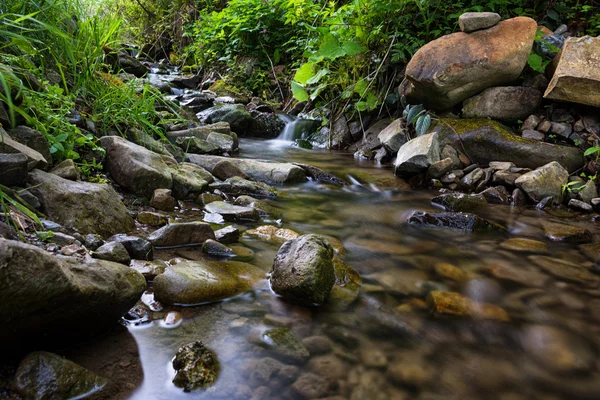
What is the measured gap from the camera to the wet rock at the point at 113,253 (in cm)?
208

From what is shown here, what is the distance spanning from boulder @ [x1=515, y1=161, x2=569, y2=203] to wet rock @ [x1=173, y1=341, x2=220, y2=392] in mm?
3773

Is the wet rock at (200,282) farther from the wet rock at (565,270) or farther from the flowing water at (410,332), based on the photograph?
the wet rock at (565,270)

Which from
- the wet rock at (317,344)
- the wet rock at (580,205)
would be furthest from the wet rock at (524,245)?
the wet rock at (317,344)

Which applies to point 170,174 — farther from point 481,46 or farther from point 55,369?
point 481,46

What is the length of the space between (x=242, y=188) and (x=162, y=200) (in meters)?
0.96

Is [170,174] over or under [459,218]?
over

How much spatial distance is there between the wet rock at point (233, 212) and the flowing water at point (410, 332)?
0.21 m

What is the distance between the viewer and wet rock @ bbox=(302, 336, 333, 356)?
1.82 m

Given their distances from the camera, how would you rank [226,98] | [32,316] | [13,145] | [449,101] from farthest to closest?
[226,98] < [449,101] < [13,145] < [32,316]

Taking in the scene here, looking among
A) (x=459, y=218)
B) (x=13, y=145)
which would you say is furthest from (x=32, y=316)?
(x=459, y=218)

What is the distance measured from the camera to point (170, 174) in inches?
141

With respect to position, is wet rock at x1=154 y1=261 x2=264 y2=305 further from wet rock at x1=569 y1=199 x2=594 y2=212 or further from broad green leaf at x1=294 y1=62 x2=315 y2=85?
broad green leaf at x1=294 y1=62 x2=315 y2=85

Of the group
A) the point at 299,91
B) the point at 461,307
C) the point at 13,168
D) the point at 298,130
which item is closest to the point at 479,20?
the point at 299,91

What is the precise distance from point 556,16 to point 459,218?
392cm
